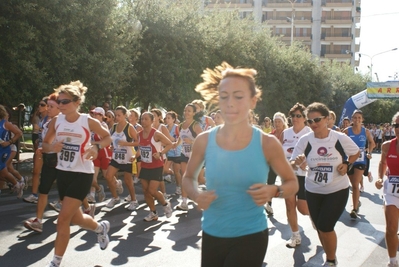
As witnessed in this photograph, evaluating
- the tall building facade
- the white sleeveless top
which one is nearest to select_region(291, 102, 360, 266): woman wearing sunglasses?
the white sleeveless top

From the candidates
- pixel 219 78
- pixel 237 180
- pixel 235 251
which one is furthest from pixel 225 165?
pixel 219 78

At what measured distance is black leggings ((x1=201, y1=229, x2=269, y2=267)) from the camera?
2.88 metres

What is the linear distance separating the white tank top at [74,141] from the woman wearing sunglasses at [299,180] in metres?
2.80

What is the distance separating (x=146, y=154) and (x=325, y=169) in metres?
3.71

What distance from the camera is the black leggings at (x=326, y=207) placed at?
521cm

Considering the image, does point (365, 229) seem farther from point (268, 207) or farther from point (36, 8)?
point (36, 8)

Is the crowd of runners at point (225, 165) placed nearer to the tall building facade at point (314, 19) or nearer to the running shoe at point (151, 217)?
the running shoe at point (151, 217)

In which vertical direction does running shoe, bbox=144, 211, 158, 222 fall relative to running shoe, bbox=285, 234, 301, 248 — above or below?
below

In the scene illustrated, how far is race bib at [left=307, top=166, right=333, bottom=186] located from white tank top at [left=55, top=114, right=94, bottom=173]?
95.5 inches

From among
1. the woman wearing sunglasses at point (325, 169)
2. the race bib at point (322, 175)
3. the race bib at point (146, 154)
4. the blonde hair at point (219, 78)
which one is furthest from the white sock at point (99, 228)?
the blonde hair at point (219, 78)

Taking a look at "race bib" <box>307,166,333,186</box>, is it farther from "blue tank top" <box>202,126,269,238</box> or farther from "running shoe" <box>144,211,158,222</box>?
"running shoe" <box>144,211,158,222</box>

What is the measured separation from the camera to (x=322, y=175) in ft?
17.9

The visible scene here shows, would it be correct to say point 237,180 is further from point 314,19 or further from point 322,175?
point 314,19

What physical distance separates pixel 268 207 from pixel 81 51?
26.8ft
